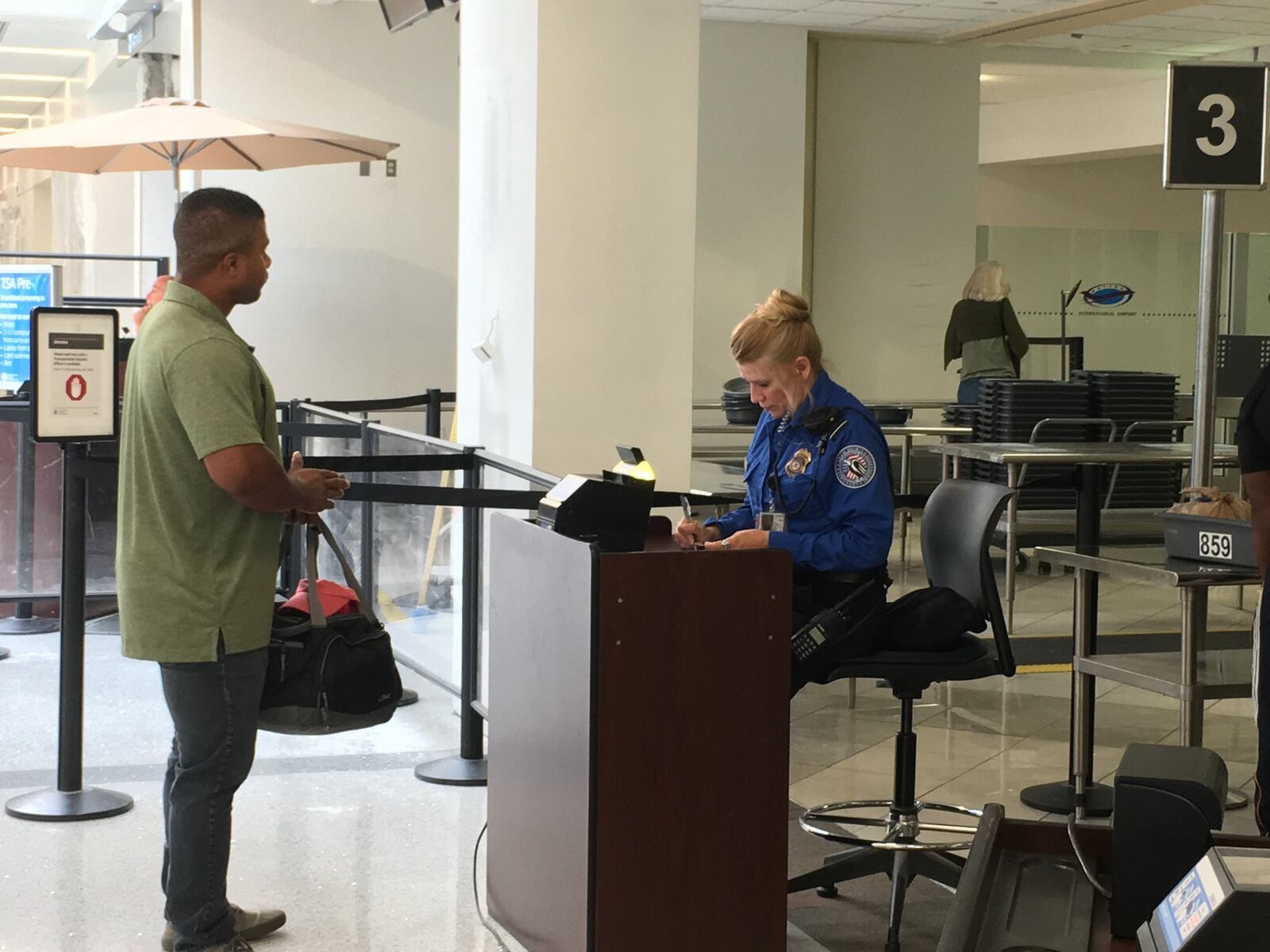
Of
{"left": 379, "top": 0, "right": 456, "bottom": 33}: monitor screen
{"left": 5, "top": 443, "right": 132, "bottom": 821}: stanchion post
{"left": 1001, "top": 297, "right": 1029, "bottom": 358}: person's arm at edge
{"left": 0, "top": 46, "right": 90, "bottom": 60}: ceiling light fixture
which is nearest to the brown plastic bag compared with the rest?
{"left": 5, "top": 443, "right": 132, "bottom": 821}: stanchion post

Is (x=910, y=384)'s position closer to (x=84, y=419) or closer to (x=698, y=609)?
(x=84, y=419)

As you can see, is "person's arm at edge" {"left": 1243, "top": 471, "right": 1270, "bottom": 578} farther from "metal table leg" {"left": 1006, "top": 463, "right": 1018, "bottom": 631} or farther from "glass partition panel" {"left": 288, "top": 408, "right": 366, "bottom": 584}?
"metal table leg" {"left": 1006, "top": 463, "right": 1018, "bottom": 631}

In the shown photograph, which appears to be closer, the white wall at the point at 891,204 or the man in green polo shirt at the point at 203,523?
the man in green polo shirt at the point at 203,523

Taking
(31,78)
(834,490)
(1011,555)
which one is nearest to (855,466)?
(834,490)

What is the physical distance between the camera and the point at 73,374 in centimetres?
421

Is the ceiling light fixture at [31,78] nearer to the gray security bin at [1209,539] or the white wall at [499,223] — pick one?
the white wall at [499,223]

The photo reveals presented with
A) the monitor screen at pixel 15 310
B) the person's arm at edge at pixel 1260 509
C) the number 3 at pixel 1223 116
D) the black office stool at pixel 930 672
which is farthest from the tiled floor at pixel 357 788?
the number 3 at pixel 1223 116

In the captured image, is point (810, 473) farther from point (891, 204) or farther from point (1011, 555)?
point (891, 204)

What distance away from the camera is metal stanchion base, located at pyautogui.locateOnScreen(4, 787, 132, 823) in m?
4.02

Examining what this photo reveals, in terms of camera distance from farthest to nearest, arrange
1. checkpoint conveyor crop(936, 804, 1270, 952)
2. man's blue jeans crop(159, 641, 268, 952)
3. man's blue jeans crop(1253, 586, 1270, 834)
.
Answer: man's blue jeans crop(159, 641, 268, 952)
man's blue jeans crop(1253, 586, 1270, 834)
checkpoint conveyor crop(936, 804, 1270, 952)

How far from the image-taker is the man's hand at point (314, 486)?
2.95 meters

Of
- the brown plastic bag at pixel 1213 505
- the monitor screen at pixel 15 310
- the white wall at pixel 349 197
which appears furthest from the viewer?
the white wall at pixel 349 197

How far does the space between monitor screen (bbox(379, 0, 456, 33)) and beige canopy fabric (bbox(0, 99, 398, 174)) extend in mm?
712

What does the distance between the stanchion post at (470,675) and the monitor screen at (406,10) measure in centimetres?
261
